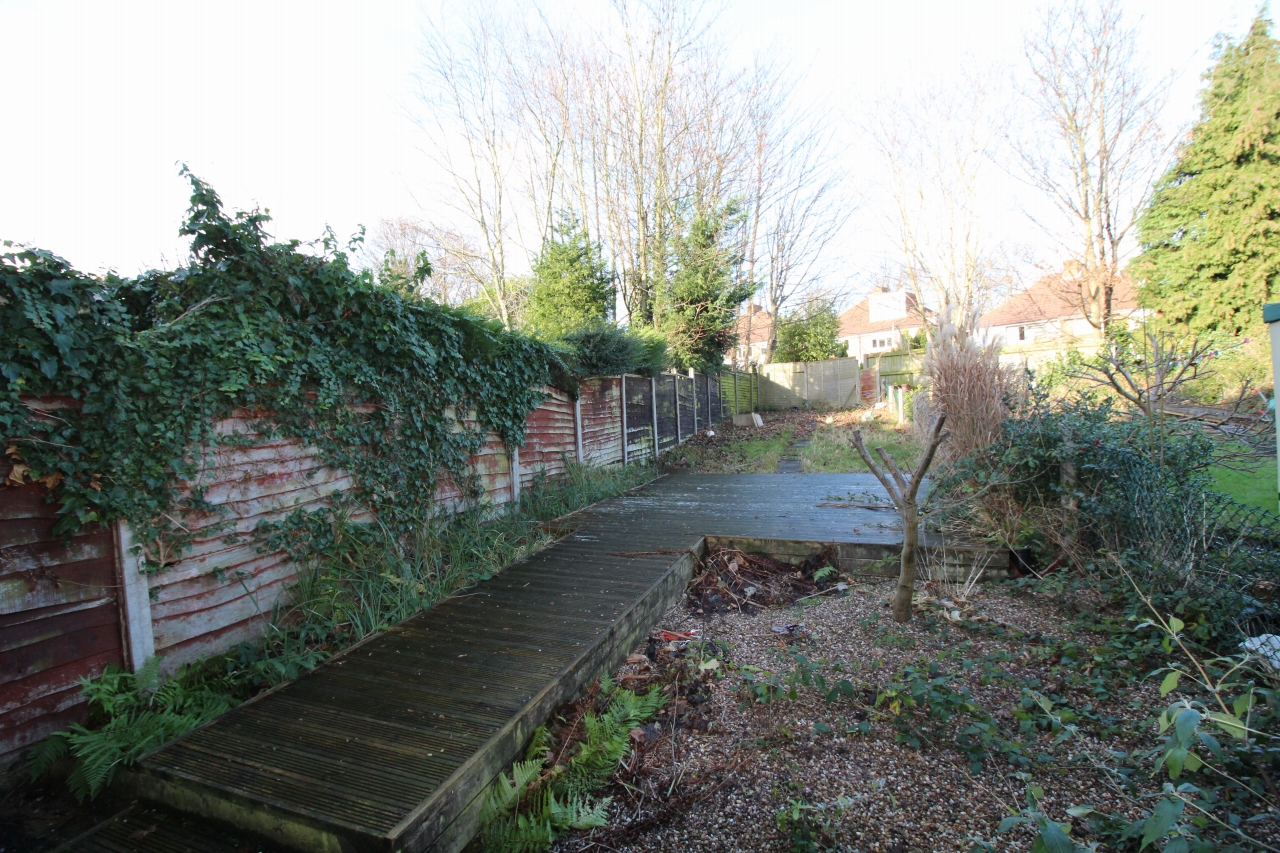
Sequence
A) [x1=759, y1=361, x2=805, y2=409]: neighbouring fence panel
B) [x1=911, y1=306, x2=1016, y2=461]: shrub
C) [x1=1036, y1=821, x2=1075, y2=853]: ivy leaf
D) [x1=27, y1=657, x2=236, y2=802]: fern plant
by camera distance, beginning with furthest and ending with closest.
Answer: [x1=759, y1=361, x2=805, y2=409]: neighbouring fence panel < [x1=911, y1=306, x2=1016, y2=461]: shrub < [x1=27, y1=657, x2=236, y2=802]: fern plant < [x1=1036, y1=821, x2=1075, y2=853]: ivy leaf

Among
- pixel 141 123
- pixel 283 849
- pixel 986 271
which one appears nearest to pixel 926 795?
pixel 283 849

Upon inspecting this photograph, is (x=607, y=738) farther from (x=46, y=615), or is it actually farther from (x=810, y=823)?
(x=46, y=615)

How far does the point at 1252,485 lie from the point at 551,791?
23.0 feet

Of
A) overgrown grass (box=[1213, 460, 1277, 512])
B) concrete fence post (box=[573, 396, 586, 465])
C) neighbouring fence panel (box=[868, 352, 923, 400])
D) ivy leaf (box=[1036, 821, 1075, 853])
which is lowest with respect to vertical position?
overgrown grass (box=[1213, 460, 1277, 512])

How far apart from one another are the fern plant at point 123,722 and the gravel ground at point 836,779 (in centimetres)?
159

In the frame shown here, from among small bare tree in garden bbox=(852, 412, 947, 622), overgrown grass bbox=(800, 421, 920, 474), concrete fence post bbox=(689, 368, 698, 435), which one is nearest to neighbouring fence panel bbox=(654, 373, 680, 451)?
concrete fence post bbox=(689, 368, 698, 435)

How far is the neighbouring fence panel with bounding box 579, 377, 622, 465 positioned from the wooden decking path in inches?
115

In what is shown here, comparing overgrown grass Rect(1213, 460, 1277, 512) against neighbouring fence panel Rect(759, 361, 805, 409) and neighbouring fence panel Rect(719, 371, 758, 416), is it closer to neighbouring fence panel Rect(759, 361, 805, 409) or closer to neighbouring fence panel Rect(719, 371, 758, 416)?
neighbouring fence panel Rect(719, 371, 758, 416)

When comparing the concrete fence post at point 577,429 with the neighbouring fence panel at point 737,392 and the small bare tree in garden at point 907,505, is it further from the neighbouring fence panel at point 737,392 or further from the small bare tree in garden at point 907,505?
the neighbouring fence panel at point 737,392

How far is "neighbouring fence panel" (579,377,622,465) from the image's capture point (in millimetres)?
7129

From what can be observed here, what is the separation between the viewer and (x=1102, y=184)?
46.0ft

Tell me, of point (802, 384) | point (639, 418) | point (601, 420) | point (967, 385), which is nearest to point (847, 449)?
point (639, 418)

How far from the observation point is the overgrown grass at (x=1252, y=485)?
469cm

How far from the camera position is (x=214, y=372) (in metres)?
2.60
